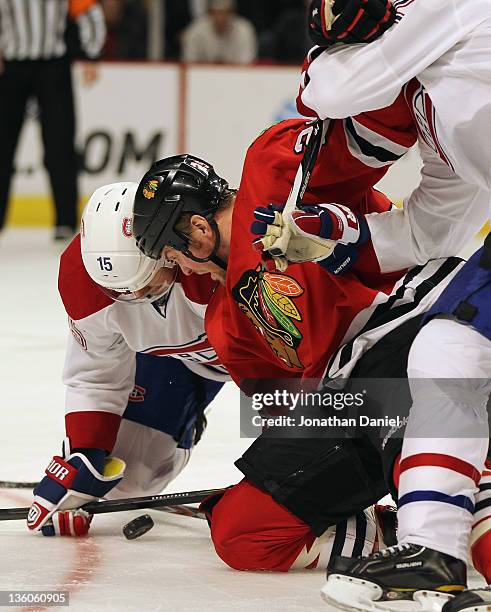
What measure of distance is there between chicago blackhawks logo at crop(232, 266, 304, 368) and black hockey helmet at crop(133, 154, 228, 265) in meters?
0.12

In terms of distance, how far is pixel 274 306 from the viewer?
247 centimetres

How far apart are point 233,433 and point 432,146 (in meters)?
1.33

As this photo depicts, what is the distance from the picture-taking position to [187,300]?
109 inches

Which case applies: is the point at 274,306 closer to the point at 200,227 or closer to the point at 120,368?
the point at 200,227

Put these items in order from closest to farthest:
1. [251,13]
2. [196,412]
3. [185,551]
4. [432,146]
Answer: [432,146] < [185,551] < [196,412] < [251,13]

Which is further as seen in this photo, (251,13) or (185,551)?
(251,13)

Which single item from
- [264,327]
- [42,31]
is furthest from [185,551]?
[42,31]

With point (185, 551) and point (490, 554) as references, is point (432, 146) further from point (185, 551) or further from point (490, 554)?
point (185, 551)

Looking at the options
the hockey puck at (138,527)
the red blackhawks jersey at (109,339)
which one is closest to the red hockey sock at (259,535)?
the hockey puck at (138,527)

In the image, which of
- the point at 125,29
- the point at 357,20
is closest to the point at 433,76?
the point at 357,20

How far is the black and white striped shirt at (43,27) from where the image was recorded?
7.08 metres

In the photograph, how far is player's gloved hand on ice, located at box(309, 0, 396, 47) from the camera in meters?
2.21

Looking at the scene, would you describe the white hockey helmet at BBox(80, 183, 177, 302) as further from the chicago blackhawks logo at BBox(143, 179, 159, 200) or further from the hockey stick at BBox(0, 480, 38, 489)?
the hockey stick at BBox(0, 480, 38, 489)

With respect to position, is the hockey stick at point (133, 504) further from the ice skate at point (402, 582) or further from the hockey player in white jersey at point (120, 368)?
the ice skate at point (402, 582)
